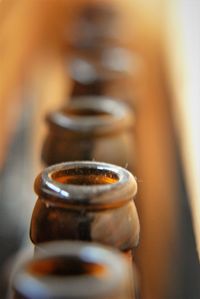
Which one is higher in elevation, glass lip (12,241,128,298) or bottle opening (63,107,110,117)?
bottle opening (63,107,110,117)

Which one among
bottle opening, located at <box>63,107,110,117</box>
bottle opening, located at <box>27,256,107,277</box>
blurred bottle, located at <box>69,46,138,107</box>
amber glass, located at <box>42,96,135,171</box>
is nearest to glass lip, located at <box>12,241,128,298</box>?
bottle opening, located at <box>27,256,107,277</box>

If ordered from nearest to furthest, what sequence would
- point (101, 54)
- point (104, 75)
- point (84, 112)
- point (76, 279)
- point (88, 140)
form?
point (76, 279), point (88, 140), point (84, 112), point (104, 75), point (101, 54)

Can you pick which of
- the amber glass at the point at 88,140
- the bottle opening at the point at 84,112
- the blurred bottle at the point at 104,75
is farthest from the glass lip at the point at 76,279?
the blurred bottle at the point at 104,75

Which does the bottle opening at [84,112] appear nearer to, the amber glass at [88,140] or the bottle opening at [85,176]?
the amber glass at [88,140]

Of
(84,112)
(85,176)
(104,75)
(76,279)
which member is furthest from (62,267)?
(104,75)

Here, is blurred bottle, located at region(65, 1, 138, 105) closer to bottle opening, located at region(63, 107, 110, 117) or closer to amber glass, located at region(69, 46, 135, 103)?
amber glass, located at region(69, 46, 135, 103)

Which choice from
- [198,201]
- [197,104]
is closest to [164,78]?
[197,104]

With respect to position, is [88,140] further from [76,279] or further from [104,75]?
[104,75]
